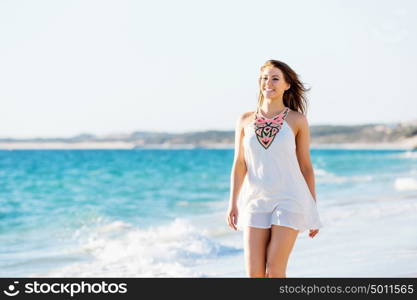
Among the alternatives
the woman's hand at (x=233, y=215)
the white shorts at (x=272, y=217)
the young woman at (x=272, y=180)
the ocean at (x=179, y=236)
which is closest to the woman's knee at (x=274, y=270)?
the young woman at (x=272, y=180)

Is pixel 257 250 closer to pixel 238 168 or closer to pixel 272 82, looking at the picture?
pixel 238 168

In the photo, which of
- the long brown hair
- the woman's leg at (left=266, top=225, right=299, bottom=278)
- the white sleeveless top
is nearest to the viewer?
the woman's leg at (left=266, top=225, right=299, bottom=278)

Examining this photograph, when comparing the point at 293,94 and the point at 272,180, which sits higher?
the point at 293,94

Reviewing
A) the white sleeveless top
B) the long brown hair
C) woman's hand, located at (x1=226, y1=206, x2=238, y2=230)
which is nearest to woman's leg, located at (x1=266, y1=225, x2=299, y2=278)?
the white sleeveless top

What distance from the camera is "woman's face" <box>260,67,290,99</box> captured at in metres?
5.05

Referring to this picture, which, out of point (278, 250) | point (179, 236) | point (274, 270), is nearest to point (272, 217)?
point (278, 250)

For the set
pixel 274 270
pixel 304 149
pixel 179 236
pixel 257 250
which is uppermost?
pixel 304 149

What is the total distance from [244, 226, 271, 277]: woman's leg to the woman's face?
0.93 metres

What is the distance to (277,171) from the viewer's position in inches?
193

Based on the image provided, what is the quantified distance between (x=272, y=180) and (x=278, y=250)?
464 millimetres

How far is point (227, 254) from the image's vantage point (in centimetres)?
984

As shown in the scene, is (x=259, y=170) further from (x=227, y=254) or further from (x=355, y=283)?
(x=227, y=254)

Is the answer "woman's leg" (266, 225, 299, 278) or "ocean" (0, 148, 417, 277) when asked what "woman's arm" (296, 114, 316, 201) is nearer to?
"woman's leg" (266, 225, 299, 278)

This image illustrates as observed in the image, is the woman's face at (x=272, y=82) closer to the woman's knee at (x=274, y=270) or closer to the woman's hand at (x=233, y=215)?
the woman's hand at (x=233, y=215)
